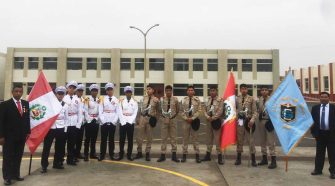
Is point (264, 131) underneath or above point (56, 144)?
above

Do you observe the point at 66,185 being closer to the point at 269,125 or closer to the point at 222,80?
the point at 269,125

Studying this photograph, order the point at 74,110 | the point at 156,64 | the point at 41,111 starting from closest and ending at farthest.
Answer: the point at 41,111 → the point at 74,110 → the point at 156,64

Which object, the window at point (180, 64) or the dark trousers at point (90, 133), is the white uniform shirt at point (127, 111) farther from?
the window at point (180, 64)

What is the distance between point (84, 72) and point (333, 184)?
43.4m

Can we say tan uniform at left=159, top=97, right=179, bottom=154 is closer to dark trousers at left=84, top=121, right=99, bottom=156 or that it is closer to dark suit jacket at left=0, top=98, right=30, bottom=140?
dark trousers at left=84, top=121, right=99, bottom=156

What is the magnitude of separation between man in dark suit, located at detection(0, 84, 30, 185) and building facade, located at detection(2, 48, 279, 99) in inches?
1567

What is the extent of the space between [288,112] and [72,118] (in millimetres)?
5251

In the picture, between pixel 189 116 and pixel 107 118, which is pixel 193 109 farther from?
pixel 107 118

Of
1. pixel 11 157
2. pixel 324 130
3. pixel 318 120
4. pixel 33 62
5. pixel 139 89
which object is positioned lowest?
pixel 11 157

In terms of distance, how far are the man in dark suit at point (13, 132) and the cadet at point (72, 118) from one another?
141 centimetres

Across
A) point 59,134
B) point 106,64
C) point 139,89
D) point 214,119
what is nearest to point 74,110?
point 59,134

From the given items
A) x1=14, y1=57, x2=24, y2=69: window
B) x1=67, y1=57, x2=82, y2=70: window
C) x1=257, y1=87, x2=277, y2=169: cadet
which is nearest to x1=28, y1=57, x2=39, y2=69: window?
x1=14, y1=57, x2=24, y2=69: window

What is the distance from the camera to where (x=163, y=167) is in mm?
7711

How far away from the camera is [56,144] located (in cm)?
743
